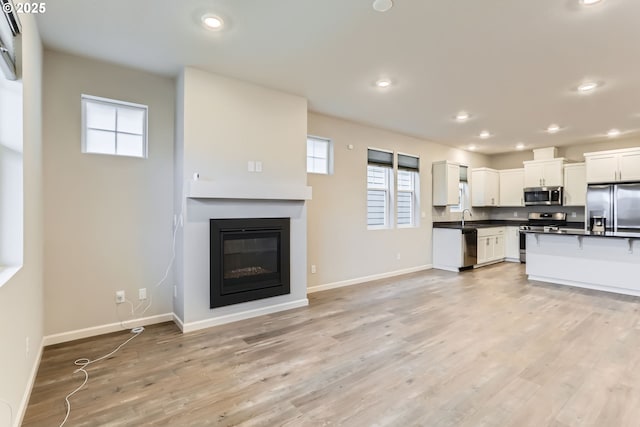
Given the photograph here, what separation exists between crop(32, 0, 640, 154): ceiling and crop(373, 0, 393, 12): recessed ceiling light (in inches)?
2.3

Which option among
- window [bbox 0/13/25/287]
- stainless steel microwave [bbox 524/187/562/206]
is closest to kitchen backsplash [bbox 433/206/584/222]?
stainless steel microwave [bbox 524/187/562/206]

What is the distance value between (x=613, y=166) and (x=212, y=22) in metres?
7.39

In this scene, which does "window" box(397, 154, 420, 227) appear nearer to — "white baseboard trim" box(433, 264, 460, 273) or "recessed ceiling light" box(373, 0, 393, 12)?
"white baseboard trim" box(433, 264, 460, 273)

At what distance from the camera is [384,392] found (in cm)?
221

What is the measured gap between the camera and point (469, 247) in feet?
21.4

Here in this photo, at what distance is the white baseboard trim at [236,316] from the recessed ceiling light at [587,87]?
4.31 metres

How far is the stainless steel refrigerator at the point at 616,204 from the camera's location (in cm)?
565

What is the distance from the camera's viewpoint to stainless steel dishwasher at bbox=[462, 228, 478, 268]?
21.0 ft

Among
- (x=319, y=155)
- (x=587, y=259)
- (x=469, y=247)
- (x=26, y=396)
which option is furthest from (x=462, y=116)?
(x=26, y=396)

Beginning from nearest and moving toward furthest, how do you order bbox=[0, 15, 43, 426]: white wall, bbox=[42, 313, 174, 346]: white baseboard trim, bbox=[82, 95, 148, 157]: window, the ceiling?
1. bbox=[0, 15, 43, 426]: white wall
2. the ceiling
3. bbox=[42, 313, 174, 346]: white baseboard trim
4. bbox=[82, 95, 148, 157]: window

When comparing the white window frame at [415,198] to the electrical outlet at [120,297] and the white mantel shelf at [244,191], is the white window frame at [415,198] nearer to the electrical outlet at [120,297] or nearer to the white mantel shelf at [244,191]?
the white mantel shelf at [244,191]

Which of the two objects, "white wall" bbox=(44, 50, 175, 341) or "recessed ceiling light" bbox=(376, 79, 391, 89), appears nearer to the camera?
"white wall" bbox=(44, 50, 175, 341)

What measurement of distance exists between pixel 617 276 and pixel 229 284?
569 cm

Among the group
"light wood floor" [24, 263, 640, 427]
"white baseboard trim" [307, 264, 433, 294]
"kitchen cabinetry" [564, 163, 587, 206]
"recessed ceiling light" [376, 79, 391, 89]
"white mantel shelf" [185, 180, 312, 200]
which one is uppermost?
"recessed ceiling light" [376, 79, 391, 89]
